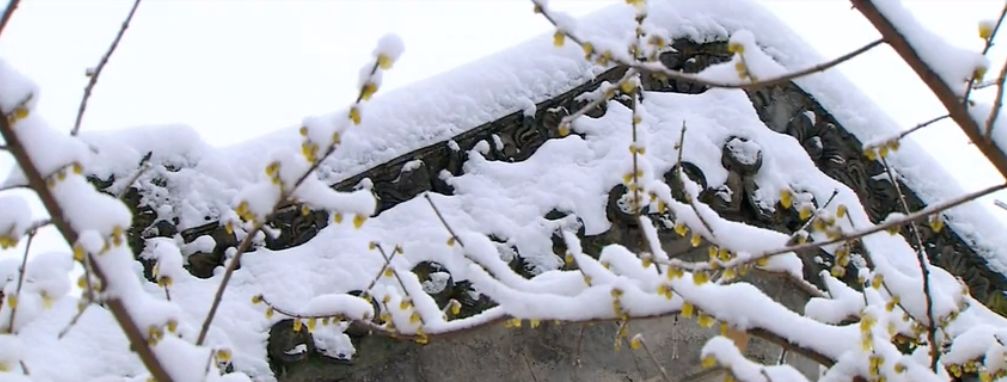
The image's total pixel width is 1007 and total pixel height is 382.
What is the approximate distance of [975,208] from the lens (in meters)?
3.85

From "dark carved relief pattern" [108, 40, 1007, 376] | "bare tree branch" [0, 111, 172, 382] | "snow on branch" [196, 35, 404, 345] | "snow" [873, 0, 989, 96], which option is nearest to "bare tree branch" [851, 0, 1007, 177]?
"snow" [873, 0, 989, 96]

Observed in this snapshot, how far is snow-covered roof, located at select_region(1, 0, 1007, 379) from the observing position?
2.60 m

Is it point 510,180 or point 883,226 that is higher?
point 883,226

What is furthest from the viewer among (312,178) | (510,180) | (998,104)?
(510,180)

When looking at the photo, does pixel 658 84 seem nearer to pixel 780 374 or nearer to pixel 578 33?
pixel 578 33

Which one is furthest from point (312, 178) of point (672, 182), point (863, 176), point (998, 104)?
point (863, 176)

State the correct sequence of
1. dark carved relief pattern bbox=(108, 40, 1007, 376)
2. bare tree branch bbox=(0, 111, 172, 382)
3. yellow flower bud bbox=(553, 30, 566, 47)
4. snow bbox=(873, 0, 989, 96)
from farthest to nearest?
dark carved relief pattern bbox=(108, 40, 1007, 376) < yellow flower bud bbox=(553, 30, 566, 47) < snow bbox=(873, 0, 989, 96) < bare tree branch bbox=(0, 111, 172, 382)

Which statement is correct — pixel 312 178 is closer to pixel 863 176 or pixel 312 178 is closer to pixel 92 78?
pixel 92 78

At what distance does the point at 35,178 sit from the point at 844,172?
105 inches

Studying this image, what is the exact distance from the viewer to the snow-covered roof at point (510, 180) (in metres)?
2.60

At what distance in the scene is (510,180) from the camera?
11.1 feet

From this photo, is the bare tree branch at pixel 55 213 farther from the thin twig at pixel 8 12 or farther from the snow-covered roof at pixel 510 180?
the snow-covered roof at pixel 510 180

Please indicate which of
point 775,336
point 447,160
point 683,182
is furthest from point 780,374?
point 447,160

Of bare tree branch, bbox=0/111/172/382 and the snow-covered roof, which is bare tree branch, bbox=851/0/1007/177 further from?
bare tree branch, bbox=0/111/172/382
